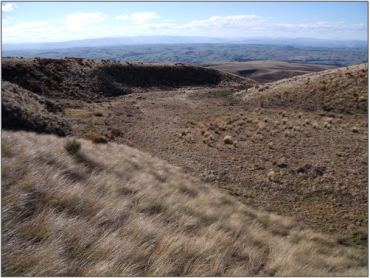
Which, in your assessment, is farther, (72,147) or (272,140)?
(272,140)

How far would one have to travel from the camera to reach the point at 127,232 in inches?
182

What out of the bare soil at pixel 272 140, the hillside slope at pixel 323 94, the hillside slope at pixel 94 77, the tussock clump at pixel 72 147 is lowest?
the bare soil at pixel 272 140

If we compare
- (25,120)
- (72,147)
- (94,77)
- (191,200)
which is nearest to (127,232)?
(191,200)

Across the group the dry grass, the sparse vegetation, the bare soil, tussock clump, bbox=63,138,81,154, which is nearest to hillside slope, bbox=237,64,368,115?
the bare soil

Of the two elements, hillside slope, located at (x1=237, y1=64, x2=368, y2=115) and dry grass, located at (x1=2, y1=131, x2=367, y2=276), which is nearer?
dry grass, located at (x1=2, y1=131, x2=367, y2=276)

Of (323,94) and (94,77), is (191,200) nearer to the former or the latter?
(323,94)

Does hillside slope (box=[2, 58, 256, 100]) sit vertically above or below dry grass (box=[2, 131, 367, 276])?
above

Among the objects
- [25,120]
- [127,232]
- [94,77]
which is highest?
[94,77]

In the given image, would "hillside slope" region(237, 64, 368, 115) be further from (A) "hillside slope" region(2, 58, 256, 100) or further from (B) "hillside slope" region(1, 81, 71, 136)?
(B) "hillside slope" region(1, 81, 71, 136)

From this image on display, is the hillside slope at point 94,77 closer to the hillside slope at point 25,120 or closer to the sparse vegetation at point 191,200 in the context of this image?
the sparse vegetation at point 191,200

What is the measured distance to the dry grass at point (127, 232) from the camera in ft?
→ 12.0

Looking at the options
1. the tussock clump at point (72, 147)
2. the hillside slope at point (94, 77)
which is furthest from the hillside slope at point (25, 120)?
the hillside slope at point (94, 77)

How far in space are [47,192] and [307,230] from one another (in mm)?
7376

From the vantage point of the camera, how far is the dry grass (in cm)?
365
